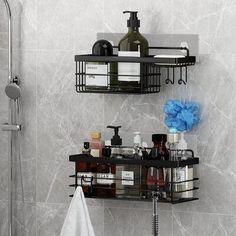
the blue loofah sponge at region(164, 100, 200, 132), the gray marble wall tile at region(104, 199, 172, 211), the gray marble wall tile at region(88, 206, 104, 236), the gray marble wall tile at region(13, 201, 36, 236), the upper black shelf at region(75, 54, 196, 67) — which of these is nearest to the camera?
the upper black shelf at region(75, 54, 196, 67)

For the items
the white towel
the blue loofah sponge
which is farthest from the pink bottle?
the blue loofah sponge

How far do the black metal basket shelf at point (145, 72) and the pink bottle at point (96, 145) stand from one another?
0.19 metres

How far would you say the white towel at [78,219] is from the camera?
328cm

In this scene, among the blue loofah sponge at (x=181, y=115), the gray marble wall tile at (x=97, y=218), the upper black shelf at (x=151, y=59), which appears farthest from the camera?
the gray marble wall tile at (x=97, y=218)

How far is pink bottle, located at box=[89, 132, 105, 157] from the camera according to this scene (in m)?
3.39

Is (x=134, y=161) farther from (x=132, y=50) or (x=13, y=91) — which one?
(x=13, y=91)

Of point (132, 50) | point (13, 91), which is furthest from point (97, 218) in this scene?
point (132, 50)

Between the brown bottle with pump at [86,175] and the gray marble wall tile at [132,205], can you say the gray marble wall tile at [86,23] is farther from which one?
the gray marble wall tile at [132,205]

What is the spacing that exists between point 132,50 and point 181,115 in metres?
0.33

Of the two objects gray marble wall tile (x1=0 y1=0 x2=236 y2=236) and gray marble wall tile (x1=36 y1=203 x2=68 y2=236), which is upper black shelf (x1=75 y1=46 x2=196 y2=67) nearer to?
gray marble wall tile (x1=0 y1=0 x2=236 y2=236)

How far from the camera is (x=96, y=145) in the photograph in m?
3.41

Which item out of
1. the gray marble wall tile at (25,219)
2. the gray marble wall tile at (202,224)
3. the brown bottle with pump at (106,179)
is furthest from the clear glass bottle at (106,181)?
the gray marble wall tile at (25,219)

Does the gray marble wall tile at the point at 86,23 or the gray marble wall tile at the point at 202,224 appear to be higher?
the gray marble wall tile at the point at 86,23

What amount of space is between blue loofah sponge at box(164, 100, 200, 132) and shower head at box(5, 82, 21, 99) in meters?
0.69
